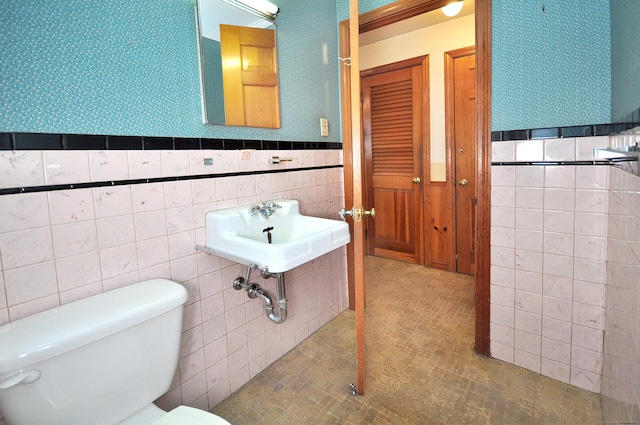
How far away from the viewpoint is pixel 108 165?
1.21 meters

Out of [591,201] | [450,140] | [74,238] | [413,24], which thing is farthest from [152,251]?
[413,24]

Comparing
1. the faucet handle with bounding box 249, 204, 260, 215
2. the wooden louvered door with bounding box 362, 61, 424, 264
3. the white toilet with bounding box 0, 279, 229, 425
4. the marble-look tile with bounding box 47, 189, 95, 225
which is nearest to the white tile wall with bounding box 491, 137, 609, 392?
the faucet handle with bounding box 249, 204, 260, 215

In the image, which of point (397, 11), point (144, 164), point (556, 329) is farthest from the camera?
point (397, 11)

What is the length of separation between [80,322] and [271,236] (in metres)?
0.88

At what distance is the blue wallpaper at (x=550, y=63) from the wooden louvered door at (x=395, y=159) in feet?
5.30

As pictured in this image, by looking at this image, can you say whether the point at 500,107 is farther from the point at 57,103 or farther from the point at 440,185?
the point at 57,103

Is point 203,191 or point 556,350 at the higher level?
point 203,191

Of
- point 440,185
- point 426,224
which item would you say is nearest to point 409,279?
point 426,224

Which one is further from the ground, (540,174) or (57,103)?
(57,103)

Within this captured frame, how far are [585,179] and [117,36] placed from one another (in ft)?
6.52

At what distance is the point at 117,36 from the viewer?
1.23 metres

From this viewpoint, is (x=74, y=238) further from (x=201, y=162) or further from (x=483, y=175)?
(x=483, y=175)

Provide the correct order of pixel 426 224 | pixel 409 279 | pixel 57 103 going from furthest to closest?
pixel 426 224 → pixel 409 279 → pixel 57 103

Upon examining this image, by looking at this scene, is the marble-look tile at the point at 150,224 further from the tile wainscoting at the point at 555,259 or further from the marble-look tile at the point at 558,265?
the marble-look tile at the point at 558,265
